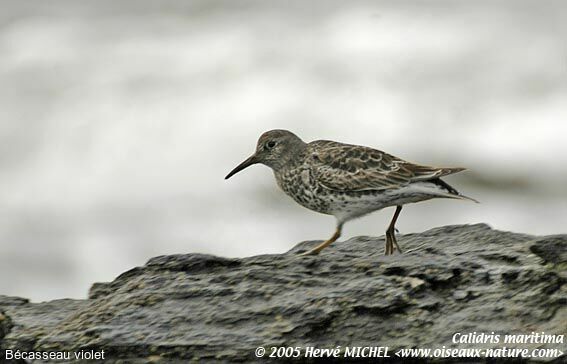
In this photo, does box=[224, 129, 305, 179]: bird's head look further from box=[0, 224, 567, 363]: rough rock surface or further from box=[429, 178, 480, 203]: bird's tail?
box=[0, 224, 567, 363]: rough rock surface

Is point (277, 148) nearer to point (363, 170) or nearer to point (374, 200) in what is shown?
point (363, 170)

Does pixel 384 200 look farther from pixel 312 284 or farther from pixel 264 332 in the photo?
pixel 264 332

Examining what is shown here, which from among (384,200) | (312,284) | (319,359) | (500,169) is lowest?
(319,359)

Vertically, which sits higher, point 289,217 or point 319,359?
point 289,217

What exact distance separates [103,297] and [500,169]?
1042 centimetres

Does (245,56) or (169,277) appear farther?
(245,56)

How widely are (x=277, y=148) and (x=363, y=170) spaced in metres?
1.18

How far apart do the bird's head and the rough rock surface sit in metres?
2.10

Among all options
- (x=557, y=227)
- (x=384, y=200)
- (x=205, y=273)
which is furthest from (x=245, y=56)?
(x=205, y=273)

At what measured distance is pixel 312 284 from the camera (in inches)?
353

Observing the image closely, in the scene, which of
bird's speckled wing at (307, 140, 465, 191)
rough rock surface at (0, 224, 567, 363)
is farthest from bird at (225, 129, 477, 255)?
rough rock surface at (0, 224, 567, 363)

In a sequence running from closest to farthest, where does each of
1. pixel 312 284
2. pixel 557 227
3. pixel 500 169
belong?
pixel 312 284 → pixel 557 227 → pixel 500 169

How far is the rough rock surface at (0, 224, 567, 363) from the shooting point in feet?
27.5

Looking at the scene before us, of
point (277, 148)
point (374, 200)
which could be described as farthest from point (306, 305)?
point (277, 148)
